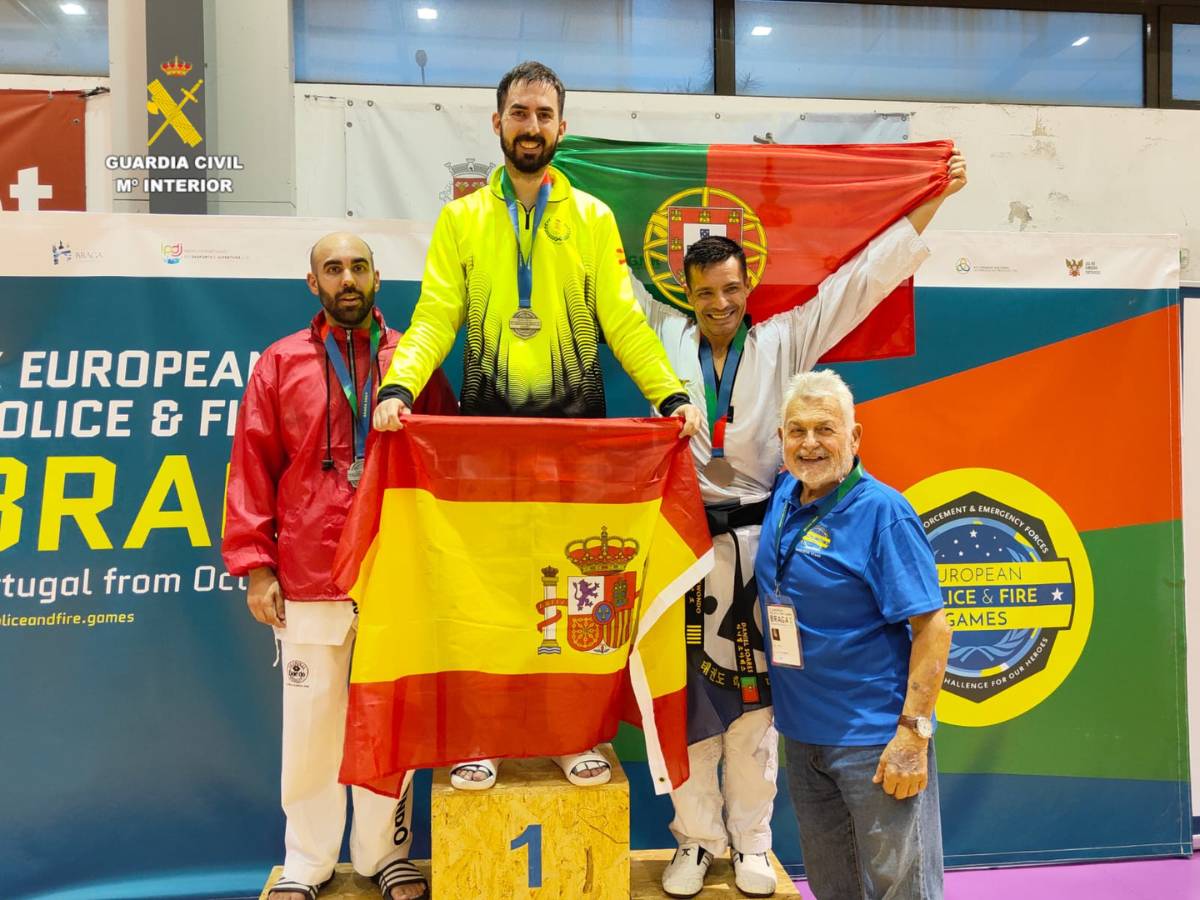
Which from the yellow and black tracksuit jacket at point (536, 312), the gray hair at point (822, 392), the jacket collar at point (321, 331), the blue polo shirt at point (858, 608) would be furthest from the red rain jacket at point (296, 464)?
the blue polo shirt at point (858, 608)

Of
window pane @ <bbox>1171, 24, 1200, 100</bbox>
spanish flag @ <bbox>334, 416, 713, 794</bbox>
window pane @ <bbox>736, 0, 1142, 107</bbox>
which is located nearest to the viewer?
spanish flag @ <bbox>334, 416, 713, 794</bbox>

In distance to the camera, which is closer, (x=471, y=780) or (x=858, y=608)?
(x=858, y=608)

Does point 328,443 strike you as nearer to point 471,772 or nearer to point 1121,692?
point 471,772

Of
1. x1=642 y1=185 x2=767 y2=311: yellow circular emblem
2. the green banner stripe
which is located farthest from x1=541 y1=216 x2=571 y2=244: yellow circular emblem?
the green banner stripe

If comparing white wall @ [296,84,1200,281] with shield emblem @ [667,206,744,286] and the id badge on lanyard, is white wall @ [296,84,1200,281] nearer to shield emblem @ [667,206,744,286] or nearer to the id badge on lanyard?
shield emblem @ [667,206,744,286]

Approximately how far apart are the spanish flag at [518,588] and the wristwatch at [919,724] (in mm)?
598

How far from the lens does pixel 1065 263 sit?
3.28 m

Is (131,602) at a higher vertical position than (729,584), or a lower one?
lower

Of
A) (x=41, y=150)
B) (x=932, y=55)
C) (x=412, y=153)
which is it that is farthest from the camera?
(x=932, y=55)

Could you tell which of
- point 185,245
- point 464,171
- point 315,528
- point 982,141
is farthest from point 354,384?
point 982,141

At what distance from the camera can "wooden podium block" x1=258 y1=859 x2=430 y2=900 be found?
2.37m

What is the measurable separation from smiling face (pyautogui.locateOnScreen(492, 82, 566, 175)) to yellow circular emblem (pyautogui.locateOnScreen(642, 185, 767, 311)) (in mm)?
672

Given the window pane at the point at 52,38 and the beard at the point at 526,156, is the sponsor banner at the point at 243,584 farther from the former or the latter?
the window pane at the point at 52,38

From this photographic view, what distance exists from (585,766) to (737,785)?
0.43 metres
